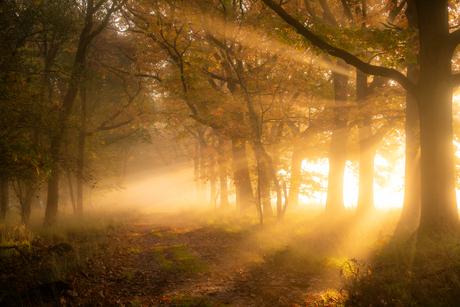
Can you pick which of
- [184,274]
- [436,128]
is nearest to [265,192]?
[184,274]

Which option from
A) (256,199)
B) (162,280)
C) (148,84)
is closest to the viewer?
(162,280)

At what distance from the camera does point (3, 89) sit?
23.2ft

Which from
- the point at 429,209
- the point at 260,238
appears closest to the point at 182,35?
the point at 260,238

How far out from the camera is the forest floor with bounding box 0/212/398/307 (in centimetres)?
519

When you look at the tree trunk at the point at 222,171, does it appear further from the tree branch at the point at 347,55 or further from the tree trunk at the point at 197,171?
the tree branch at the point at 347,55

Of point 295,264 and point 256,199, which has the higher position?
point 256,199

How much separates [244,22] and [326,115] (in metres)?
6.38

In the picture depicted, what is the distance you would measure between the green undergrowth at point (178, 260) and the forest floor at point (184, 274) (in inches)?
0.8

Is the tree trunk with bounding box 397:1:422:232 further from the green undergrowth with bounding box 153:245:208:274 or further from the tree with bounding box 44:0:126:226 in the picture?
the tree with bounding box 44:0:126:226

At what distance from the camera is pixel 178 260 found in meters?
8.71

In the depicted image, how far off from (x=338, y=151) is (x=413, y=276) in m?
9.15

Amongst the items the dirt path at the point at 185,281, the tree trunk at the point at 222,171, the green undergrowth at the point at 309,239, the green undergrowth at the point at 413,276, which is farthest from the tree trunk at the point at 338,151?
the tree trunk at the point at 222,171

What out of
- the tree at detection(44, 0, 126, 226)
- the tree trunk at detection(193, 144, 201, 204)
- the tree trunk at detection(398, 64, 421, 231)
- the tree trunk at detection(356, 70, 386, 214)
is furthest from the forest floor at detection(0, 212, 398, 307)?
the tree trunk at detection(193, 144, 201, 204)

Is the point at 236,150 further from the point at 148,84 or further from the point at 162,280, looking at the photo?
the point at 162,280
